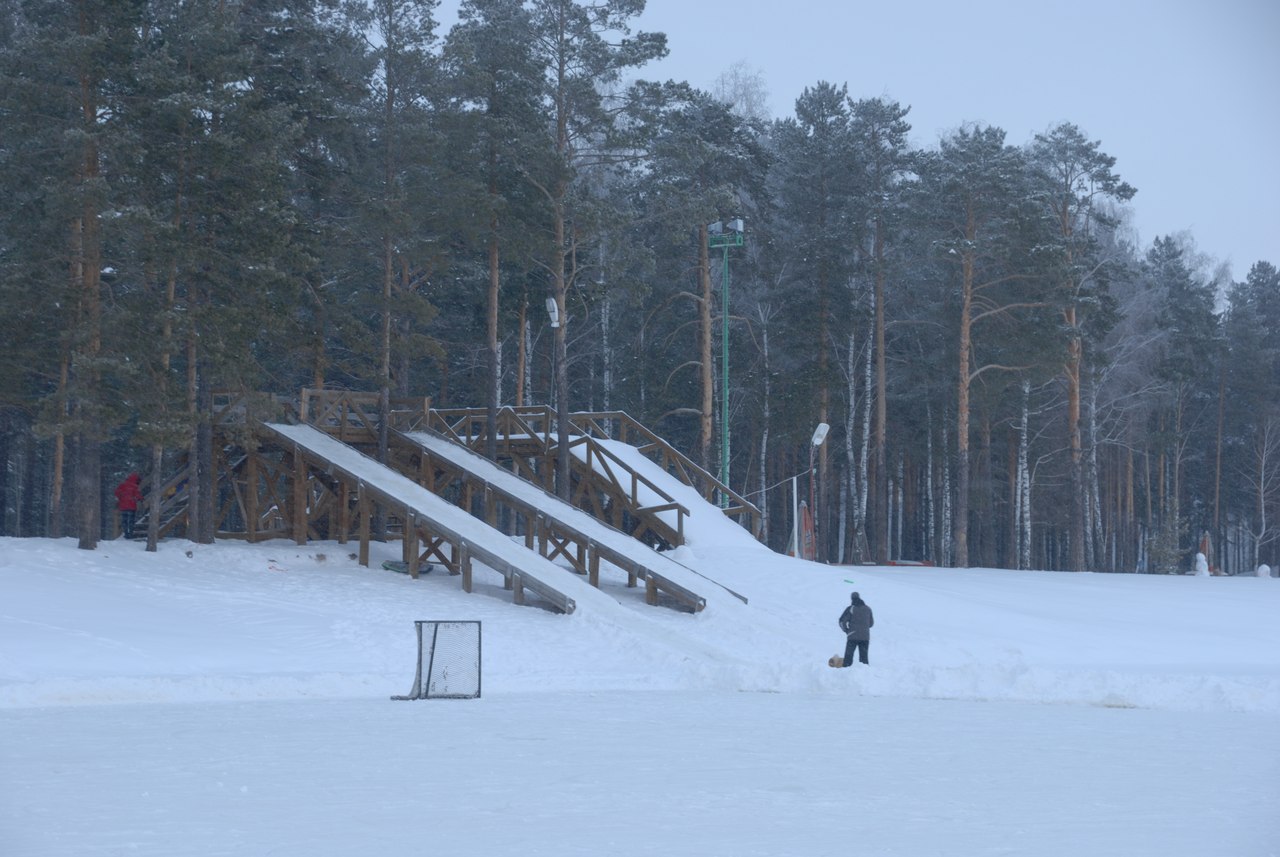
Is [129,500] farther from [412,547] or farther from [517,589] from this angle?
[517,589]

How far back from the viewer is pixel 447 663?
15945mm

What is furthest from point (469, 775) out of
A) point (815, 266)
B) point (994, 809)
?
point (815, 266)

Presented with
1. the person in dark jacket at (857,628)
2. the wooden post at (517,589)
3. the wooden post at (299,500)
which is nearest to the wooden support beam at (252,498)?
the wooden post at (299,500)

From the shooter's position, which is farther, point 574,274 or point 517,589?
point 574,274

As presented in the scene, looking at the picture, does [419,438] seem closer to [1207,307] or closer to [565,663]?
[565,663]

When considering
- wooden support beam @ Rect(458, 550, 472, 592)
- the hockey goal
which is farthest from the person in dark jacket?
wooden support beam @ Rect(458, 550, 472, 592)

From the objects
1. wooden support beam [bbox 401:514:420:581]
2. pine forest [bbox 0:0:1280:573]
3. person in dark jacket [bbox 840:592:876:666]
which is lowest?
person in dark jacket [bbox 840:592:876:666]

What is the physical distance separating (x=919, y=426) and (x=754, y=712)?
37.1 meters

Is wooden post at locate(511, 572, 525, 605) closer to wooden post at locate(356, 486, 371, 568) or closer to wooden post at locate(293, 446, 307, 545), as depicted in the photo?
wooden post at locate(356, 486, 371, 568)

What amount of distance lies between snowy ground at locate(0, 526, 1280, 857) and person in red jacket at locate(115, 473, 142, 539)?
2048mm

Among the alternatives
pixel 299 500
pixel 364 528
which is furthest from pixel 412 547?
pixel 299 500

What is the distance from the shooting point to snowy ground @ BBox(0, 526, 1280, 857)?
824cm

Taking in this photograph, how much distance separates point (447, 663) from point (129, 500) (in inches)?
494

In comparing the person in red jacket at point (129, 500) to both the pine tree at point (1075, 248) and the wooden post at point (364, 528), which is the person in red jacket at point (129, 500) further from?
the pine tree at point (1075, 248)
